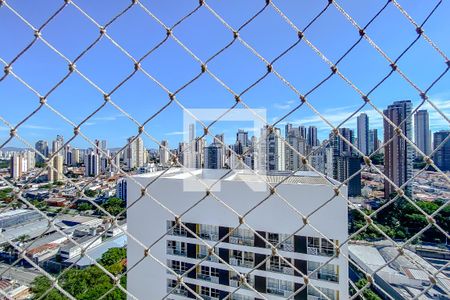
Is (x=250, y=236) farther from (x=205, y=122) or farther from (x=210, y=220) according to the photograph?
(x=205, y=122)

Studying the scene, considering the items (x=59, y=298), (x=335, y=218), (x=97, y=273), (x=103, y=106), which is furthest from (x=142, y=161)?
(x=97, y=273)

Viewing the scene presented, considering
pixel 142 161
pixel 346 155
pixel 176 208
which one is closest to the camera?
pixel 142 161

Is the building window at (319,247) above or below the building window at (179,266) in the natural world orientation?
above

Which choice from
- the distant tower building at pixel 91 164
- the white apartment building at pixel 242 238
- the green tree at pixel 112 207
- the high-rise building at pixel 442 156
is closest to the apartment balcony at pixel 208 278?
the white apartment building at pixel 242 238

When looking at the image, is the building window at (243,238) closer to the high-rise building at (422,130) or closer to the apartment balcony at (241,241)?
the apartment balcony at (241,241)

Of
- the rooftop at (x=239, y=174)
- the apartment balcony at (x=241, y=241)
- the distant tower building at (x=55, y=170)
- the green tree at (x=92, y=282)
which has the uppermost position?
the distant tower building at (x=55, y=170)

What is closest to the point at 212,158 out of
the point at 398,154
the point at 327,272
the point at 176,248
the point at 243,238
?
the point at 398,154

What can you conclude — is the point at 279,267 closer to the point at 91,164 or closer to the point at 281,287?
the point at 281,287
